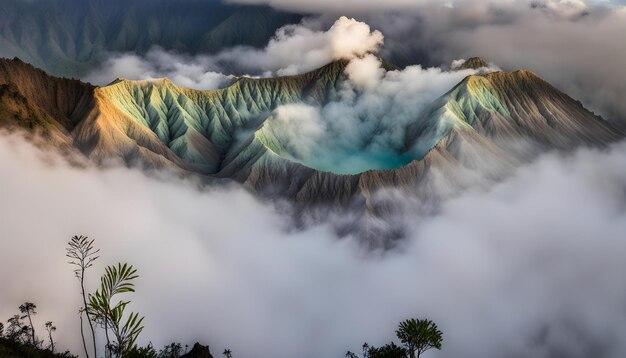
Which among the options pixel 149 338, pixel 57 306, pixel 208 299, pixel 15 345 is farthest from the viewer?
pixel 208 299

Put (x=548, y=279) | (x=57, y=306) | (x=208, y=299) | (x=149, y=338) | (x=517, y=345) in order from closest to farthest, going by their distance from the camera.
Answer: (x=57, y=306), (x=149, y=338), (x=517, y=345), (x=208, y=299), (x=548, y=279)

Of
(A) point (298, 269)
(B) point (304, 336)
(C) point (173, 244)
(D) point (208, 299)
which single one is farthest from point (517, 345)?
(C) point (173, 244)

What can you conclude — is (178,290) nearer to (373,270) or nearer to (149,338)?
(149,338)

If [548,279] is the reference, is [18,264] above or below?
below

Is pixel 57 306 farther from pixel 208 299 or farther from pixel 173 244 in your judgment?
pixel 173 244

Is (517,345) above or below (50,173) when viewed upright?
below

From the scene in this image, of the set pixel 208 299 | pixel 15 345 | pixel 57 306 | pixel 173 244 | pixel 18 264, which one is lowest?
pixel 15 345

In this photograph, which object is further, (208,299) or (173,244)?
(173,244)

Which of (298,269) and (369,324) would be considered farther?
(298,269)

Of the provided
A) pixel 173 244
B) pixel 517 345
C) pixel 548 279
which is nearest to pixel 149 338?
pixel 173 244
